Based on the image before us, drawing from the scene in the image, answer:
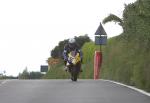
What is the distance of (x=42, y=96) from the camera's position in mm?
19297

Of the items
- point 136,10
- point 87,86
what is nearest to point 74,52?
point 87,86

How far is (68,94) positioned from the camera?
65.4 feet

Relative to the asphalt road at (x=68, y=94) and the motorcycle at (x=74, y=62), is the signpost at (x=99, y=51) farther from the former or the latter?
the asphalt road at (x=68, y=94)

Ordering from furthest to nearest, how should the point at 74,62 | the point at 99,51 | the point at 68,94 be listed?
the point at 99,51 → the point at 74,62 → the point at 68,94

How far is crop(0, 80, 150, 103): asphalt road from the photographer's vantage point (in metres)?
18.1

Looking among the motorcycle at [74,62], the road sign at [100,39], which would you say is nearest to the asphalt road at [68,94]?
the motorcycle at [74,62]

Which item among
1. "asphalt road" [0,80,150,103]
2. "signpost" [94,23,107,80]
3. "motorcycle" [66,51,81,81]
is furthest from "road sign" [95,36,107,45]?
"asphalt road" [0,80,150,103]

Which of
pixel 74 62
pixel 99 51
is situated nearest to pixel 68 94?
pixel 74 62

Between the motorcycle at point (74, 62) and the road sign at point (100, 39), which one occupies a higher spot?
the road sign at point (100, 39)

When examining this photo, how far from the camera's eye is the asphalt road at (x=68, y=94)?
1806cm

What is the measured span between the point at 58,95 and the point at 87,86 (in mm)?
3780

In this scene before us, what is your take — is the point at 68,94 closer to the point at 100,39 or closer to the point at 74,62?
the point at 74,62

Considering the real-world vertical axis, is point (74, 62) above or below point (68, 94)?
above

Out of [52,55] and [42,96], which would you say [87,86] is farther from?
[52,55]
